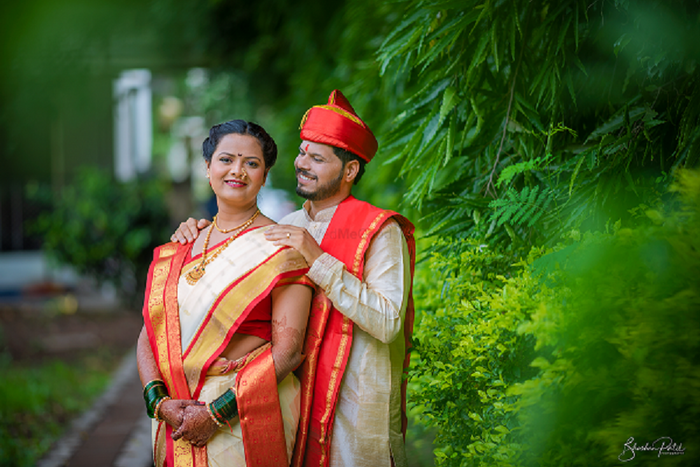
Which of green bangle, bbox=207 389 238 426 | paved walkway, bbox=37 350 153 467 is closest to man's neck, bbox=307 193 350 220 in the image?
green bangle, bbox=207 389 238 426

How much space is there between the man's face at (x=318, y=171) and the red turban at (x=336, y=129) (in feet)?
0.11

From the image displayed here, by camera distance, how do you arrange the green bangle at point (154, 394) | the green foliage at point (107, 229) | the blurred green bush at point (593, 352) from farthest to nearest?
1. the green foliage at point (107, 229)
2. the green bangle at point (154, 394)
3. the blurred green bush at point (593, 352)

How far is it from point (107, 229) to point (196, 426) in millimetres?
6859

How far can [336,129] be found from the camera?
80.9 inches

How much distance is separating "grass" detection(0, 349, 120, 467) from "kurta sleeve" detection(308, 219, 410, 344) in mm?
3256

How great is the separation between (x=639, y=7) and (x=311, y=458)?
1.92m

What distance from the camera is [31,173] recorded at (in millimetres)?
12445

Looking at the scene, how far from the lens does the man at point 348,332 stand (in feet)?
6.63

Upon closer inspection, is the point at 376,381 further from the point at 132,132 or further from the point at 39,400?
the point at 132,132

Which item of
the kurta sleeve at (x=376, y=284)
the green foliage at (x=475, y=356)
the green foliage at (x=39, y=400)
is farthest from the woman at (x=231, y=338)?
the green foliage at (x=39, y=400)

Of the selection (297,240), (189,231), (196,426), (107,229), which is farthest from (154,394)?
(107,229)

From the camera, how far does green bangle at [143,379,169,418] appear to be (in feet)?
6.53

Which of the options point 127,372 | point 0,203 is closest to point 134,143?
point 0,203

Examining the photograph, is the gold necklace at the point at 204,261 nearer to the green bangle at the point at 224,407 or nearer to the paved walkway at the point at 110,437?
the green bangle at the point at 224,407
